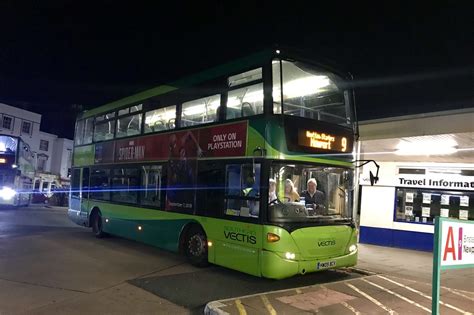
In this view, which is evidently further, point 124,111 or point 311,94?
point 124,111

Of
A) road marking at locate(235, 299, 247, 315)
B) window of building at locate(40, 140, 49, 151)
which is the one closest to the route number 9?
road marking at locate(235, 299, 247, 315)

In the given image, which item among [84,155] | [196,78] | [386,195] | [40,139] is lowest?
[386,195]

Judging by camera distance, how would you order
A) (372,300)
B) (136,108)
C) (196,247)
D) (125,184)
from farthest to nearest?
(125,184) → (136,108) → (196,247) → (372,300)

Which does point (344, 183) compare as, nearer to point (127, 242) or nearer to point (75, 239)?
point (127, 242)

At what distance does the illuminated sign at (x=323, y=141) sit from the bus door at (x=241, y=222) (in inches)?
40.0

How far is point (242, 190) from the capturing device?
8258mm

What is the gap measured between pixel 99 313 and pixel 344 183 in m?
5.20

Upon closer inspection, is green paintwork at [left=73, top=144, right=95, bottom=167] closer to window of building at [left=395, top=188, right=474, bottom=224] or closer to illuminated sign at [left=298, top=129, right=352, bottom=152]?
illuminated sign at [left=298, top=129, right=352, bottom=152]

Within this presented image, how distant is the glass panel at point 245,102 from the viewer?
813 centimetres

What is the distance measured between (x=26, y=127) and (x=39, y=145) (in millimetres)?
3010

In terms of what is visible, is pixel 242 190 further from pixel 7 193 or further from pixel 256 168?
pixel 7 193

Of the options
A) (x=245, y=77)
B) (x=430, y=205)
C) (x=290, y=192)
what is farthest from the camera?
(x=430, y=205)

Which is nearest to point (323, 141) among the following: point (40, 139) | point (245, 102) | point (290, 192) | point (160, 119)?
point (290, 192)

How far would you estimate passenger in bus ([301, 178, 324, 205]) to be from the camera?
8.19m
